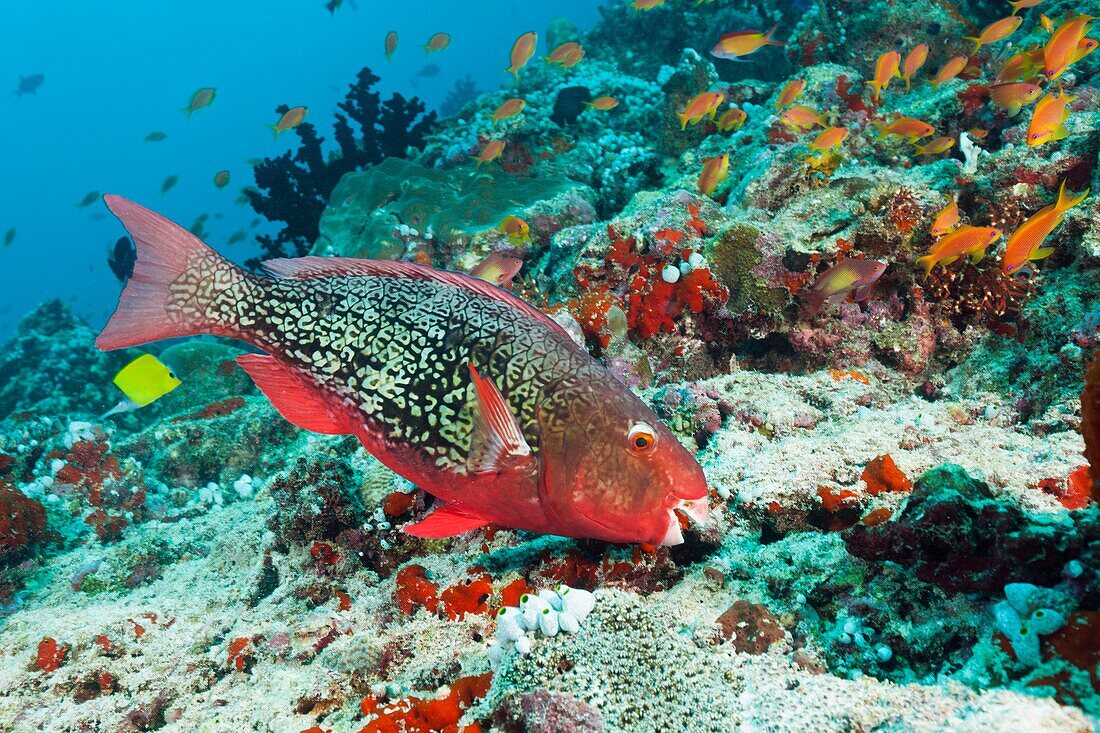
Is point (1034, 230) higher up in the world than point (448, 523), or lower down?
higher up

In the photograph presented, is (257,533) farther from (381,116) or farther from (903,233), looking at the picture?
(381,116)

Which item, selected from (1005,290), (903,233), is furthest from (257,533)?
(1005,290)

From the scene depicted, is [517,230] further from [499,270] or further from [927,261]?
[927,261]

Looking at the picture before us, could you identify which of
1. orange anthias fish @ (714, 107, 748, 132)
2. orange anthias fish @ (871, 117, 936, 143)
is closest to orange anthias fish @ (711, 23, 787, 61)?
orange anthias fish @ (714, 107, 748, 132)

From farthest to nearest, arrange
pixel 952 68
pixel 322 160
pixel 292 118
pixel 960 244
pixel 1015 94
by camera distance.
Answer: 1. pixel 322 160
2. pixel 292 118
3. pixel 952 68
4. pixel 1015 94
5. pixel 960 244

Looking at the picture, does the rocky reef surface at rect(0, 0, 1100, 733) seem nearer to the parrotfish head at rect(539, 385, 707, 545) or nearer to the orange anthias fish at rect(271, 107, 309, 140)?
the parrotfish head at rect(539, 385, 707, 545)

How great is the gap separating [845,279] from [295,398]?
418 centimetres

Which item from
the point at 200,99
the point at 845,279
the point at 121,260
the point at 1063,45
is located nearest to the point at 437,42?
the point at 200,99

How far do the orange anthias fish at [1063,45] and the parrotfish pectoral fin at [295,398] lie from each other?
7.45 m

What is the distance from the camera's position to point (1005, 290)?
4.89 metres

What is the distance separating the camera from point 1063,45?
18.7ft

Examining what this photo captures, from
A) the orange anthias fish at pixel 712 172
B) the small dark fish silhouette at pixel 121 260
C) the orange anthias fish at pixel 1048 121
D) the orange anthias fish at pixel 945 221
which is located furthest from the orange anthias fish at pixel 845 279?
the small dark fish silhouette at pixel 121 260

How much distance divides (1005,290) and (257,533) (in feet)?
21.0

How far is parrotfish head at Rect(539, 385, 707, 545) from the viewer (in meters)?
2.59
